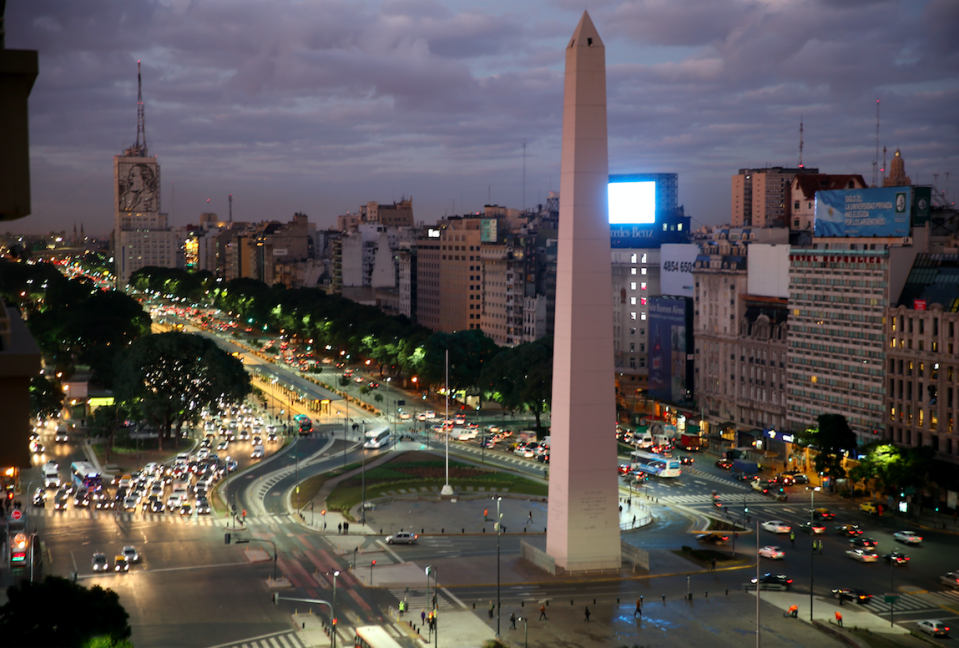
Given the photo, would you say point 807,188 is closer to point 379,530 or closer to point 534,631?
point 379,530

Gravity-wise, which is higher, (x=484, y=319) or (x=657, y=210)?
(x=657, y=210)

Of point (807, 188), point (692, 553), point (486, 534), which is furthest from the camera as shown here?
point (807, 188)

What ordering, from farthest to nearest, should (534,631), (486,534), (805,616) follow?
1. (486,534)
2. (805,616)
3. (534,631)

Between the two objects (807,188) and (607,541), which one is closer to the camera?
(607,541)

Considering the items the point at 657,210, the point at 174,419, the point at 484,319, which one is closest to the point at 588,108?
the point at 174,419

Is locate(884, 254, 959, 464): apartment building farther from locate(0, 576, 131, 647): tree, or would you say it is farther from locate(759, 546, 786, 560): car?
locate(0, 576, 131, 647): tree

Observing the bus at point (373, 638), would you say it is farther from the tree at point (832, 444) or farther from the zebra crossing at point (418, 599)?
the tree at point (832, 444)

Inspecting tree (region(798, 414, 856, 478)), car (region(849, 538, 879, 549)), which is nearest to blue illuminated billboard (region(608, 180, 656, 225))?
tree (region(798, 414, 856, 478))

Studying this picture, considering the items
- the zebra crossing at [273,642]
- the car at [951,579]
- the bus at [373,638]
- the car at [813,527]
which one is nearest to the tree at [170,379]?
the zebra crossing at [273,642]
